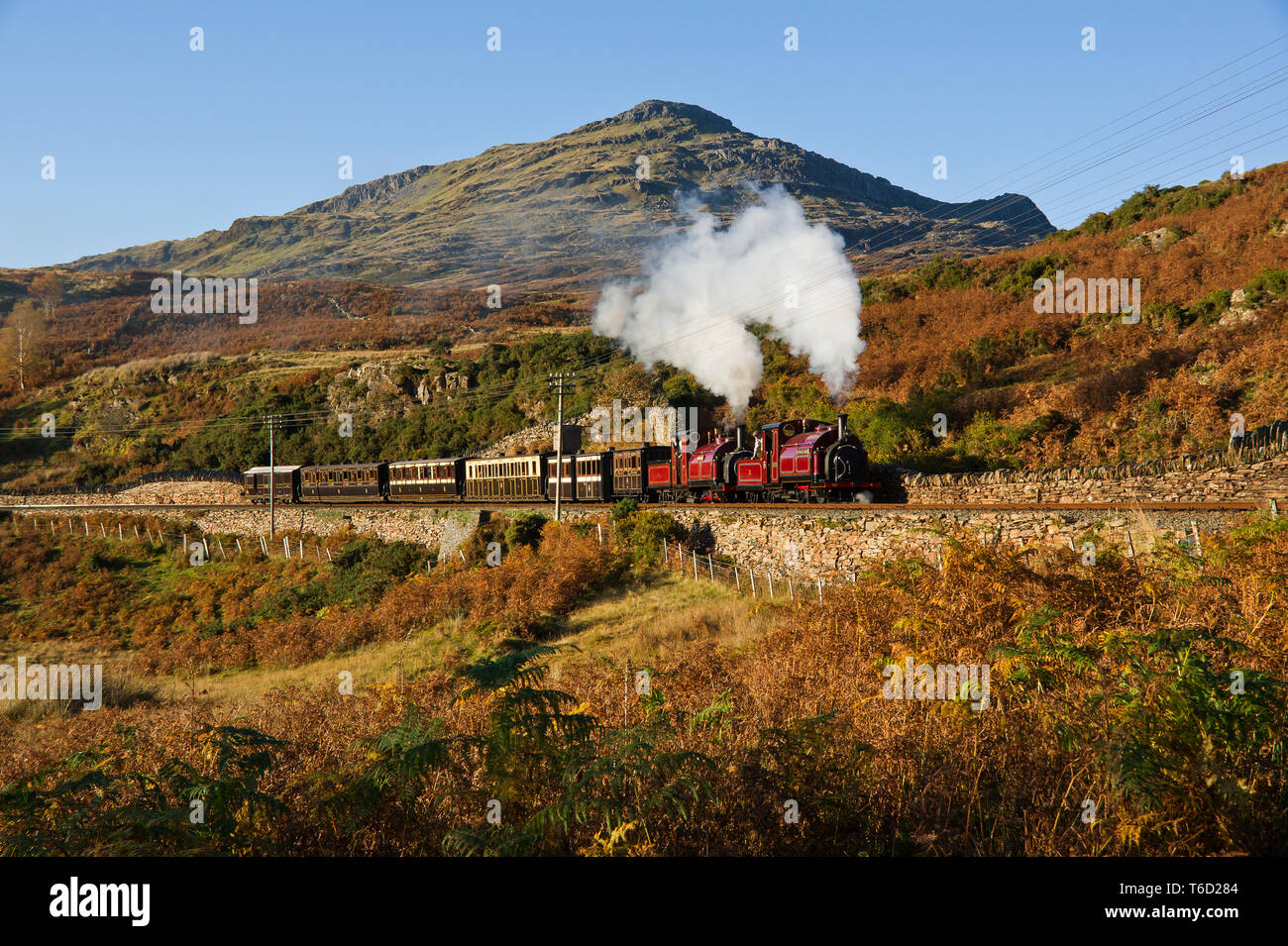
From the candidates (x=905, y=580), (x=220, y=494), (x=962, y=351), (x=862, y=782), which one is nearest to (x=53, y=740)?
(x=862, y=782)

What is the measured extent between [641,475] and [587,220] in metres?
130

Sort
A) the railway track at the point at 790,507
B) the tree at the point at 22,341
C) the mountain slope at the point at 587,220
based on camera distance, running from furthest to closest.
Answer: the mountain slope at the point at 587,220
the tree at the point at 22,341
the railway track at the point at 790,507

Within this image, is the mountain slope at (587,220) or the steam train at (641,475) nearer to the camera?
the steam train at (641,475)

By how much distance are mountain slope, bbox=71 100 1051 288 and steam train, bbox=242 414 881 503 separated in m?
75.0

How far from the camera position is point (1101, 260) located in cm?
4191

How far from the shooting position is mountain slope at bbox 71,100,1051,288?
132250mm

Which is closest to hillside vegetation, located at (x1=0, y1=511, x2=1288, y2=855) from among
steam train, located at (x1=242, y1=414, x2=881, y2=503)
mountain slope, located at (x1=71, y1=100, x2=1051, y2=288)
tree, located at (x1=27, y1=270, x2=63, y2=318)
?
steam train, located at (x1=242, y1=414, x2=881, y2=503)

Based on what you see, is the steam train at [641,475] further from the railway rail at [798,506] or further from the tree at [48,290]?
the tree at [48,290]

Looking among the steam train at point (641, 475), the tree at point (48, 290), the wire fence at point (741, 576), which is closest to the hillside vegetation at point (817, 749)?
the wire fence at point (741, 576)

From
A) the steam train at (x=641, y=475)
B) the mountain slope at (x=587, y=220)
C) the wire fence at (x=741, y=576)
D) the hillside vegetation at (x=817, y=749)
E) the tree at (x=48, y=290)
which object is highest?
the mountain slope at (x=587, y=220)

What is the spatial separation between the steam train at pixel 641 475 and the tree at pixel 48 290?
77451 mm

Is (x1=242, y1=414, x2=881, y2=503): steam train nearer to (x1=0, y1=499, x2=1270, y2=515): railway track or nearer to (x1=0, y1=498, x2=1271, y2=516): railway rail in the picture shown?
(x1=0, y1=498, x2=1271, y2=516): railway rail

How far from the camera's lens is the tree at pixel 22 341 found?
80688mm
